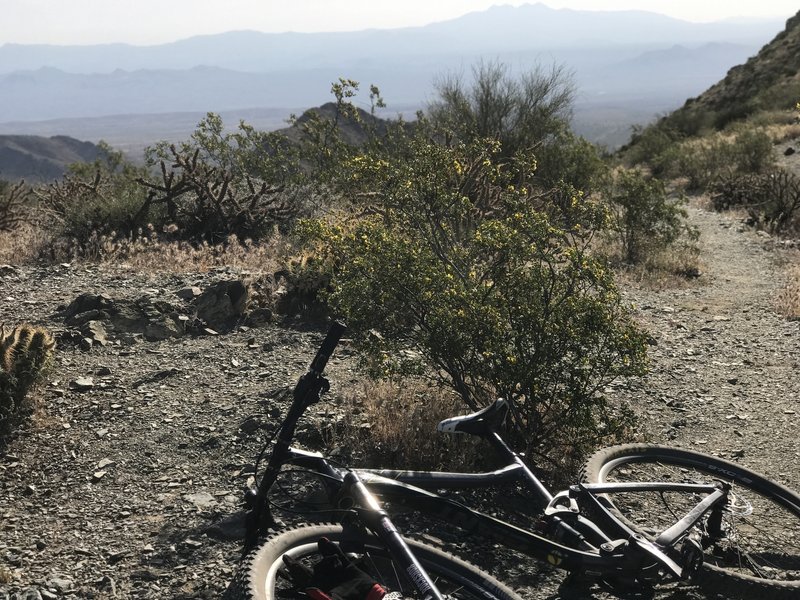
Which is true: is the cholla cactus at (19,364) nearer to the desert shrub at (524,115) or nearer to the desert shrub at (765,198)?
the desert shrub at (524,115)

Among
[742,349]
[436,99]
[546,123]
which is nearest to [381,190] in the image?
[742,349]

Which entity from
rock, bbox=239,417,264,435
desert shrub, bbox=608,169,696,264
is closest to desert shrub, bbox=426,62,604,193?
desert shrub, bbox=608,169,696,264

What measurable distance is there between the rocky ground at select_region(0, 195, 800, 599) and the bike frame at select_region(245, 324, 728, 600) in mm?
650

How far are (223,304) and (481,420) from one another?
4.84 m

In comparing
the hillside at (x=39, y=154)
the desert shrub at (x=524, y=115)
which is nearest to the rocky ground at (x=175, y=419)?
the desert shrub at (x=524, y=115)

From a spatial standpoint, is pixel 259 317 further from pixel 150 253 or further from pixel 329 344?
pixel 329 344

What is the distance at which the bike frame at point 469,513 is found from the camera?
2.69 metres

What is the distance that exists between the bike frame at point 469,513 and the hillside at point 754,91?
1276 inches

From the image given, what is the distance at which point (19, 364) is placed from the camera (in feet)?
17.9

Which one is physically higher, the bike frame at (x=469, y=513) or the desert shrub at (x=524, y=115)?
the desert shrub at (x=524, y=115)

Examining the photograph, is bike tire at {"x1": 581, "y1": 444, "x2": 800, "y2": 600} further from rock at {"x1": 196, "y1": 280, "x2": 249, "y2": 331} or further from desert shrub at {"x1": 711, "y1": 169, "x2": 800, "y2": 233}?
desert shrub at {"x1": 711, "y1": 169, "x2": 800, "y2": 233}

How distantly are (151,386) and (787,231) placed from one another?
12.6 metres

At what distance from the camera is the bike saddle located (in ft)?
11.2

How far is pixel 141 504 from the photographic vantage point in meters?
4.52
